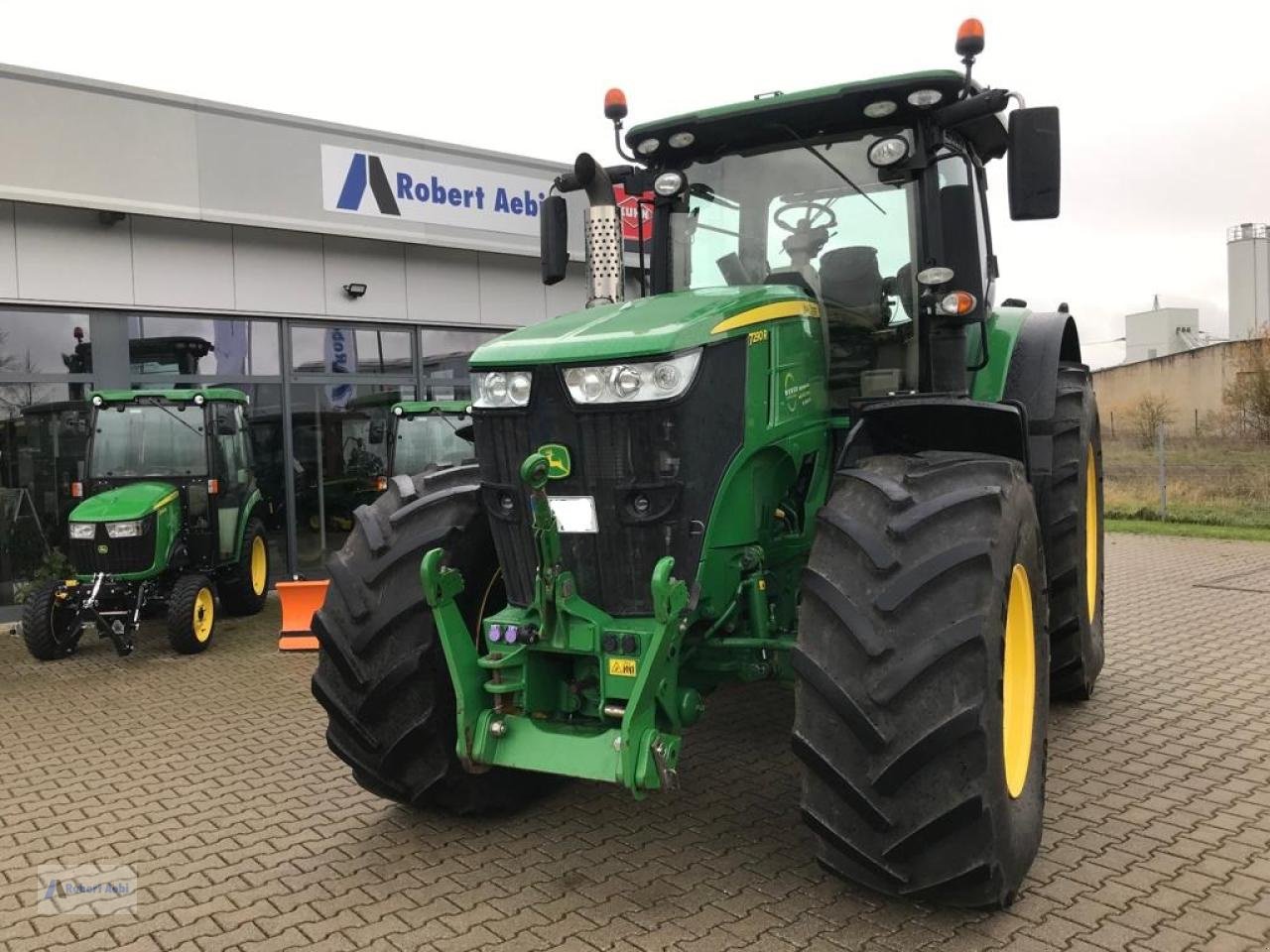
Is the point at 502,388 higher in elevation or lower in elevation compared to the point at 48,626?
higher

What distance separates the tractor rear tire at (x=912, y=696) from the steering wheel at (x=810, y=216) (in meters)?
1.52

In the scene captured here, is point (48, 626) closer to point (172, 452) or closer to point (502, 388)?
point (172, 452)

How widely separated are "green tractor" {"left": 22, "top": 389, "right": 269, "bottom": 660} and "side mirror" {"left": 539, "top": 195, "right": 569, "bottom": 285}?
15.5 ft

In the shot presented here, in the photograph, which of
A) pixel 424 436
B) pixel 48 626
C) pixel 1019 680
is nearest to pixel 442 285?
pixel 424 436

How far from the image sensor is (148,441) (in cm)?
891

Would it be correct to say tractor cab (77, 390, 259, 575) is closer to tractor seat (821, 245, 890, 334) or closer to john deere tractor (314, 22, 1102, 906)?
john deere tractor (314, 22, 1102, 906)

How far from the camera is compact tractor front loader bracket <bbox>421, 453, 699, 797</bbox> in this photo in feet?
10.6

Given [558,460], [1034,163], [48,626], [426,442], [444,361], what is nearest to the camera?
[558,460]

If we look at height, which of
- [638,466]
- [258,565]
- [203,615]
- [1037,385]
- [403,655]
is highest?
[1037,385]

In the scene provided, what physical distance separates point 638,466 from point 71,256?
8454 millimetres

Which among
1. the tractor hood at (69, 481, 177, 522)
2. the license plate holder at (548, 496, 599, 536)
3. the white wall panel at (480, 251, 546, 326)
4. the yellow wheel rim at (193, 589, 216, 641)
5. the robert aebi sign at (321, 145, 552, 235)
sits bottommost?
the yellow wheel rim at (193, 589, 216, 641)

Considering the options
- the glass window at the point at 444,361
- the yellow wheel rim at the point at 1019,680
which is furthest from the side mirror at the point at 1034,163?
the glass window at the point at 444,361

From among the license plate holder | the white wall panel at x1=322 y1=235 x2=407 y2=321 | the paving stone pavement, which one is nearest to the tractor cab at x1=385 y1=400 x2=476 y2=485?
the white wall panel at x1=322 y1=235 x2=407 y2=321

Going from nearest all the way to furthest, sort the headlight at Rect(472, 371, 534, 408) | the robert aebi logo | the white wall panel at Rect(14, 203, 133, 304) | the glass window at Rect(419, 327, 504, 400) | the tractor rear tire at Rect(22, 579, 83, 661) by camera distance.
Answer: the headlight at Rect(472, 371, 534, 408) → the tractor rear tire at Rect(22, 579, 83, 661) → the white wall panel at Rect(14, 203, 133, 304) → the robert aebi logo → the glass window at Rect(419, 327, 504, 400)
